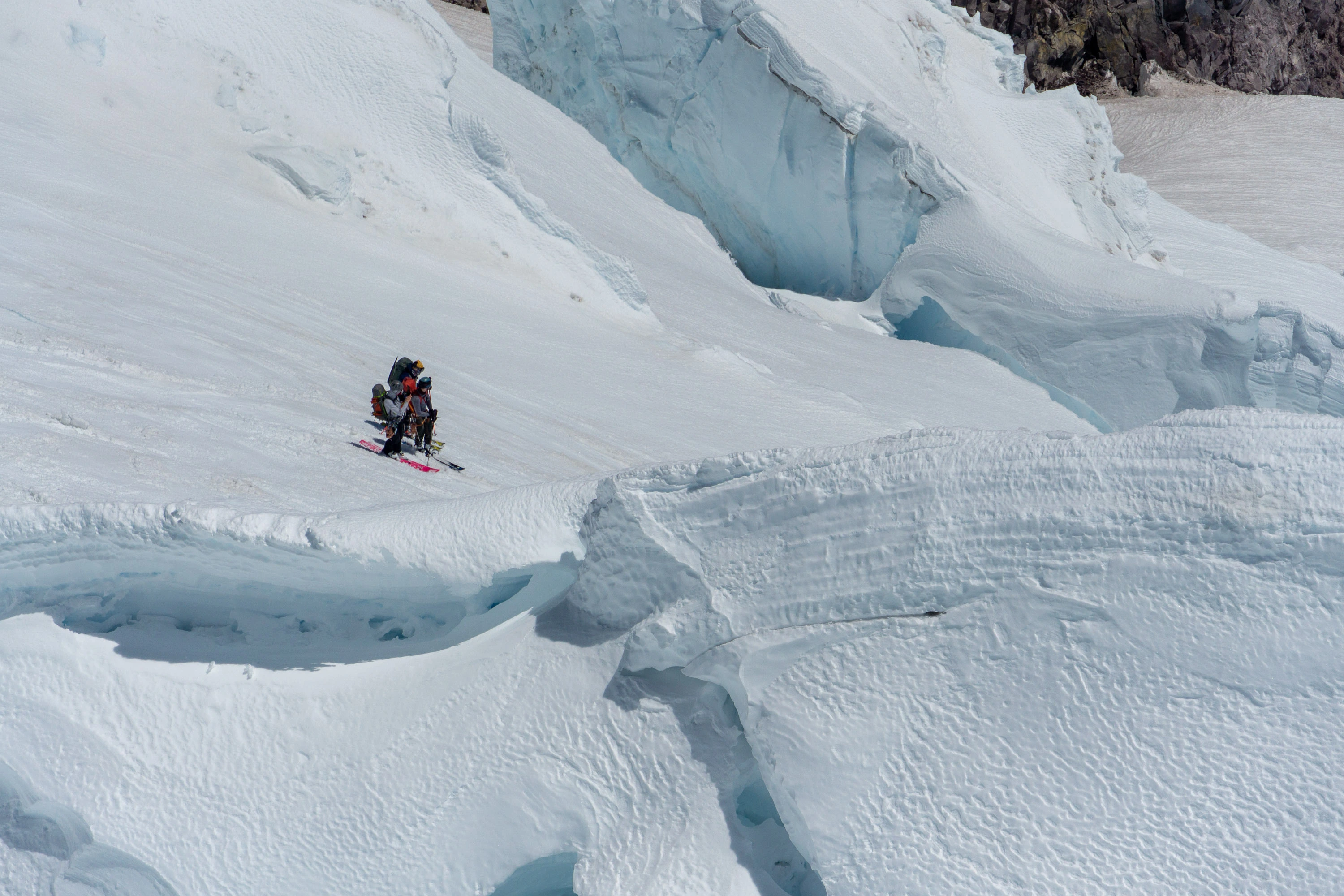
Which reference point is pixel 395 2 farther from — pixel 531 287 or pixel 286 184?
pixel 531 287

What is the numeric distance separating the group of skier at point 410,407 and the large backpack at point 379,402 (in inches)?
6.0

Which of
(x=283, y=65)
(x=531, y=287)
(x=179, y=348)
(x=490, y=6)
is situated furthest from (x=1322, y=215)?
(x=179, y=348)

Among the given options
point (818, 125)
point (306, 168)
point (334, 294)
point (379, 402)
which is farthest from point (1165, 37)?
point (379, 402)

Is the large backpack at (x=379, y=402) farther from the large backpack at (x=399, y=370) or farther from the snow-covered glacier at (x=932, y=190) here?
the snow-covered glacier at (x=932, y=190)

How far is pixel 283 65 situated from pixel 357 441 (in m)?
4.33

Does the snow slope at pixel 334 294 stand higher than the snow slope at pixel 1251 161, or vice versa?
the snow slope at pixel 1251 161

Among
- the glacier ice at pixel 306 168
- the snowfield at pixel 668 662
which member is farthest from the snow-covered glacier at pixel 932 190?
the snowfield at pixel 668 662

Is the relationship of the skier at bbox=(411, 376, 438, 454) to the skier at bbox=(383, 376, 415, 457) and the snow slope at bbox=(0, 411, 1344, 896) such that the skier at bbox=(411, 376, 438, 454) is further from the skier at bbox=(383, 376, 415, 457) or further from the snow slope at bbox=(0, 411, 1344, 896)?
the snow slope at bbox=(0, 411, 1344, 896)

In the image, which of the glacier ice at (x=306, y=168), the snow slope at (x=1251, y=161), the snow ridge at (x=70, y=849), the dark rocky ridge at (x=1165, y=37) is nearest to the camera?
the snow ridge at (x=70, y=849)

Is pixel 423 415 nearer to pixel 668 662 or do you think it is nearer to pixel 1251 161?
pixel 668 662

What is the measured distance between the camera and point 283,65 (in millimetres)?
8398

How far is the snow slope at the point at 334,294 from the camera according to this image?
512 cm

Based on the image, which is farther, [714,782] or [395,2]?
[395,2]

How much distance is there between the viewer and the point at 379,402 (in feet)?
19.3
